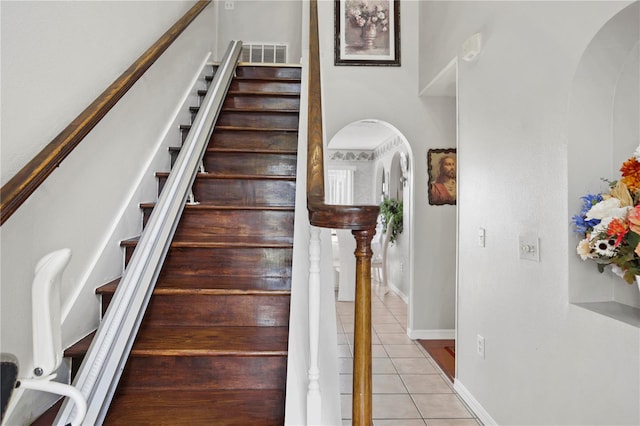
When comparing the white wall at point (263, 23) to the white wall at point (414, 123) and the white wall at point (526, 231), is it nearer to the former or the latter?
the white wall at point (414, 123)

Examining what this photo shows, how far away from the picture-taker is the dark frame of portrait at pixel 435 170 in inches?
147

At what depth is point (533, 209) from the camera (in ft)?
5.97

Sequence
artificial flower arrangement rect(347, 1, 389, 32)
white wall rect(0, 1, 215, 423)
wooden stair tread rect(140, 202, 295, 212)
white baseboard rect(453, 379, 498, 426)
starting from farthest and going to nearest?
1. artificial flower arrangement rect(347, 1, 389, 32)
2. white baseboard rect(453, 379, 498, 426)
3. wooden stair tread rect(140, 202, 295, 212)
4. white wall rect(0, 1, 215, 423)

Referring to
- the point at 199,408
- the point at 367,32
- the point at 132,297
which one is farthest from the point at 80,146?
the point at 367,32

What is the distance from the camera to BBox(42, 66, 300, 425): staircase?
1.32m

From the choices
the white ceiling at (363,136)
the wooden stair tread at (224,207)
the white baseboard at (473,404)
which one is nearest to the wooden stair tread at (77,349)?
the wooden stair tread at (224,207)

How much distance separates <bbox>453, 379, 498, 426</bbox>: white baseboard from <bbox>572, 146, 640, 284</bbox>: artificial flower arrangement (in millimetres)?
1277

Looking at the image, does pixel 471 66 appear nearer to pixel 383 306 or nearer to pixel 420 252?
pixel 420 252

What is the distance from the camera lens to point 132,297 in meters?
1.47

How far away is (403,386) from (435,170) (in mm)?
2071

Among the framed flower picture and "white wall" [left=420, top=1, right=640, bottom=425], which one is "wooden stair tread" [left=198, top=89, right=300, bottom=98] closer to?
the framed flower picture

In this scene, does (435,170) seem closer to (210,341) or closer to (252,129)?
(252,129)

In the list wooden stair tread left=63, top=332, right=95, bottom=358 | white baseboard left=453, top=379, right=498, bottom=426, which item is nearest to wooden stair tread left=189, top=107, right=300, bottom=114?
wooden stair tread left=63, top=332, right=95, bottom=358

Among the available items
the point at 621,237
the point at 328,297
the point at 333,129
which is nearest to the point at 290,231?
the point at 328,297
